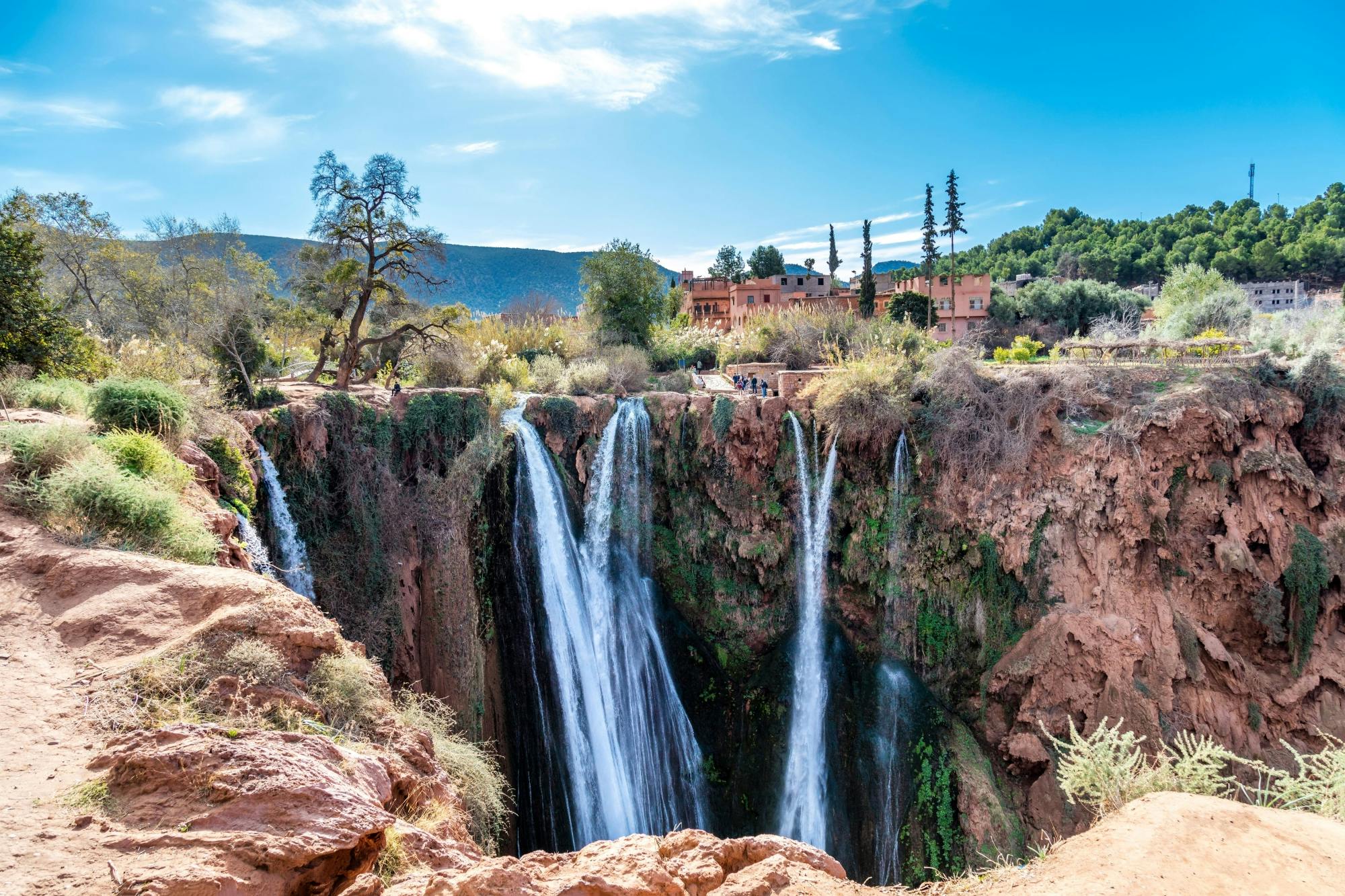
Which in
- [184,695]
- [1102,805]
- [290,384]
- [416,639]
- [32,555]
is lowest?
[416,639]

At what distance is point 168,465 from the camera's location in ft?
27.6

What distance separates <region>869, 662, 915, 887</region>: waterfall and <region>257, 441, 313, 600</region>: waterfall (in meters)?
11.3

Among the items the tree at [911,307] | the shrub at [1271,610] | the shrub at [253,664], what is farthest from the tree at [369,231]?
the tree at [911,307]

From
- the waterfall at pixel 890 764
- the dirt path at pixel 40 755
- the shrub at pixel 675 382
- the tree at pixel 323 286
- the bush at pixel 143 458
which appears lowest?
the waterfall at pixel 890 764

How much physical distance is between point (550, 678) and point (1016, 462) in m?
10.6

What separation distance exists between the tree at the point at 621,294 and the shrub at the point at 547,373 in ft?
15.9

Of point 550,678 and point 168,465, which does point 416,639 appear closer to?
point 550,678

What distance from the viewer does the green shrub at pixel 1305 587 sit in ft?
45.0

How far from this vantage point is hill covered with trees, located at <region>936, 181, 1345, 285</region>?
4722cm

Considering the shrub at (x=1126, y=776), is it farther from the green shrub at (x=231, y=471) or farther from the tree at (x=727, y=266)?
the tree at (x=727, y=266)

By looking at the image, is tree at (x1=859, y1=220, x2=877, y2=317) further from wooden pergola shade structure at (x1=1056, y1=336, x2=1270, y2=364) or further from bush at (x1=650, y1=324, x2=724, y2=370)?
wooden pergola shade structure at (x1=1056, y1=336, x2=1270, y2=364)

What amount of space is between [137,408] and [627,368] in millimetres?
13034

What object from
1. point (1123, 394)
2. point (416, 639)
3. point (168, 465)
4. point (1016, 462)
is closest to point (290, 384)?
point (416, 639)

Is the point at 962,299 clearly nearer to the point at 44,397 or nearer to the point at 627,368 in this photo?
the point at 627,368
